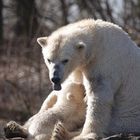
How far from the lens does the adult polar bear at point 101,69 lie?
293 inches

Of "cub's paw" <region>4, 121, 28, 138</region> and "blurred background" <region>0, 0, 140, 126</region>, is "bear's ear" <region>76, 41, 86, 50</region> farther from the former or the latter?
"blurred background" <region>0, 0, 140, 126</region>

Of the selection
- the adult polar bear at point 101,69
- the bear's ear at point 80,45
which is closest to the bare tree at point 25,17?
the adult polar bear at point 101,69

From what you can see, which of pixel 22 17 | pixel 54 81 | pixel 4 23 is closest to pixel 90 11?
pixel 22 17

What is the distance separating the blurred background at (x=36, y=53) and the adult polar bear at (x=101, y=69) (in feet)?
24.6

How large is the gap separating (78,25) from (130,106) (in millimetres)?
1187

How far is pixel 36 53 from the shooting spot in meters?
16.8

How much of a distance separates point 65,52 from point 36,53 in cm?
941

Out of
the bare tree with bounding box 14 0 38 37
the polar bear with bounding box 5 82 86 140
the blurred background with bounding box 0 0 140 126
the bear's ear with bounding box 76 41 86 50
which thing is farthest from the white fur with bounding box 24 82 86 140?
the bare tree with bounding box 14 0 38 37

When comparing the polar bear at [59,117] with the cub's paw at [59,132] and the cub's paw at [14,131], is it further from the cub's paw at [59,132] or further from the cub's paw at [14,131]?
the cub's paw at [59,132]

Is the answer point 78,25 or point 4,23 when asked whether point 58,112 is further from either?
point 4,23

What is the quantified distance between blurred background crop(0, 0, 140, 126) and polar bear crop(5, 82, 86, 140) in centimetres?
714

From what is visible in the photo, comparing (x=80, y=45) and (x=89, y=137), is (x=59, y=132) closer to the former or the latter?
(x=89, y=137)

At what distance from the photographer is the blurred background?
52.3ft

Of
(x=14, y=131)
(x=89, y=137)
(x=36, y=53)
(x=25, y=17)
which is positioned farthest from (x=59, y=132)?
(x=25, y=17)
